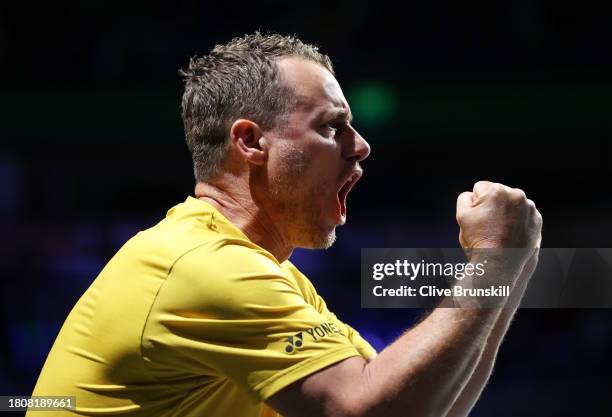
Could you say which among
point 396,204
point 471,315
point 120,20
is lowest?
point 396,204

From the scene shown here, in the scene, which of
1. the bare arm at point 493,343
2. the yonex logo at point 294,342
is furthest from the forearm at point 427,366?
the bare arm at point 493,343

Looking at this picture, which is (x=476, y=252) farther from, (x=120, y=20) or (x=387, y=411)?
(x=120, y=20)

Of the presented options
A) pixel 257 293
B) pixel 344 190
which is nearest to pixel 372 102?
pixel 344 190

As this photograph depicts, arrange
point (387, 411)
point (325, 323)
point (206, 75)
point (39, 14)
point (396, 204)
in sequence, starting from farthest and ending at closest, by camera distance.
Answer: point (39, 14) → point (396, 204) → point (206, 75) → point (325, 323) → point (387, 411)

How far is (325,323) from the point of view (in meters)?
1.61

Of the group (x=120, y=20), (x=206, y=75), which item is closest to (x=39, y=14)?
(x=120, y=20)

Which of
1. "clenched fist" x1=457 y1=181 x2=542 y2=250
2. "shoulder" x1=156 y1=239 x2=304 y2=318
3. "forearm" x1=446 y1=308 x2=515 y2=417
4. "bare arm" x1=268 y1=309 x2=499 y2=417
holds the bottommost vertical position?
"forearm" x1=446 y1=308 x2=515 y2=417

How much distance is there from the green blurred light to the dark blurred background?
13 mm

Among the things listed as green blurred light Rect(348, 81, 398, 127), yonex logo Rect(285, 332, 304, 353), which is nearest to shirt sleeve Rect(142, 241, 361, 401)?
yonex logo Rect(285, 332, 304, 353)

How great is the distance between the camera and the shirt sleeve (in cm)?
154

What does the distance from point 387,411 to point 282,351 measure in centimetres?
21

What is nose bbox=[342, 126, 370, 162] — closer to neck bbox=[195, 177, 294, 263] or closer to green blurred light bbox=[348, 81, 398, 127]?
neck bbox=[195, 177, 294, 263]

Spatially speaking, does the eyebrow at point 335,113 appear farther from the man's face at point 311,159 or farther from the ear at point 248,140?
the ear at point 248,140

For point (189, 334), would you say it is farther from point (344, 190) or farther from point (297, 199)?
point (344, 190)
